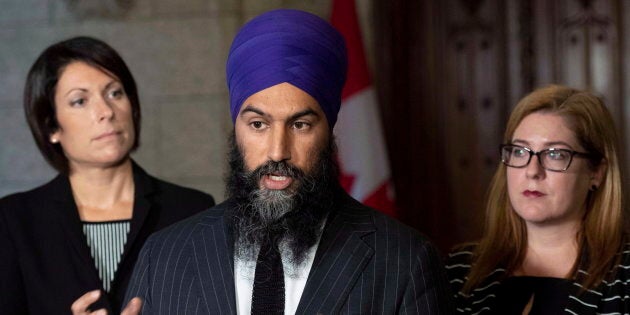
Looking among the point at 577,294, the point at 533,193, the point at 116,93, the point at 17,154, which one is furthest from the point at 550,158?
the point at 17,154

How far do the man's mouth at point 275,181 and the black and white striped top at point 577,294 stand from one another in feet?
3.72

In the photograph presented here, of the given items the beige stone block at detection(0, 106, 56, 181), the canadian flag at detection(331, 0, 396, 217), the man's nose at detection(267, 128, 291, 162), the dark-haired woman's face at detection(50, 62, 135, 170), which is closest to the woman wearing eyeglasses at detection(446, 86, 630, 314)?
the man's nose at detection(267, 128, 291, 162)

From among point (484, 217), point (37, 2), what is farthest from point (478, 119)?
point (37, 2)

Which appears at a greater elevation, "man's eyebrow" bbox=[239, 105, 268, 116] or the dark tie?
"man's eyebrow" bbox=[239, 105, 268, 116]

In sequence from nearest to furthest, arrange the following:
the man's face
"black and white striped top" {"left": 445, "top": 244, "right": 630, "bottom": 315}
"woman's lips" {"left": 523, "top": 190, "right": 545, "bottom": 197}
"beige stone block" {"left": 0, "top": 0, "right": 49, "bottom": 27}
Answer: the man's face < "black and white striped top" {"left": 445, "top": 244, "right": 630, "bottom": 315} < "woman's lips" {"left": 523, "top": 190, "right": 545, "bottom": 197} < "beige stone block" {"left": 0, "top": 0, "right": 49, "bottom": 27}

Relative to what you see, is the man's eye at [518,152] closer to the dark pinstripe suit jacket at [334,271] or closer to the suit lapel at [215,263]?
the dark pinstripe suit jacket at [334,271]

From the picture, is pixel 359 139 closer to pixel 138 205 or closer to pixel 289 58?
pixel 138 205

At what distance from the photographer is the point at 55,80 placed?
3.45m

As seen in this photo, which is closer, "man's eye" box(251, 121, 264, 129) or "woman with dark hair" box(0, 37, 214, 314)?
"man's eye" box(251, 121, 264, 129)

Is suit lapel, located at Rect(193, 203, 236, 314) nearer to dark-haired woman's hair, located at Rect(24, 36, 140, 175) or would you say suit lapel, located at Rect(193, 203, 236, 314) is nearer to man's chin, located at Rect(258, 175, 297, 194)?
man's chin, located at Rect(258, 175, 297, 194)

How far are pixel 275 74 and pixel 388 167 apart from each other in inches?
115

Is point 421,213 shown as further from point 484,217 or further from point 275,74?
point 275,74

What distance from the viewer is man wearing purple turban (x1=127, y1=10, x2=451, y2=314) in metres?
2.42

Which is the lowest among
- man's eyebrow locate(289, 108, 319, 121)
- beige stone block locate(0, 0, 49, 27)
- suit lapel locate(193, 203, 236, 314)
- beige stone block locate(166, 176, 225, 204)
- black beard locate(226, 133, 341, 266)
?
beige stone block locate(166, 176, 225, 204)
